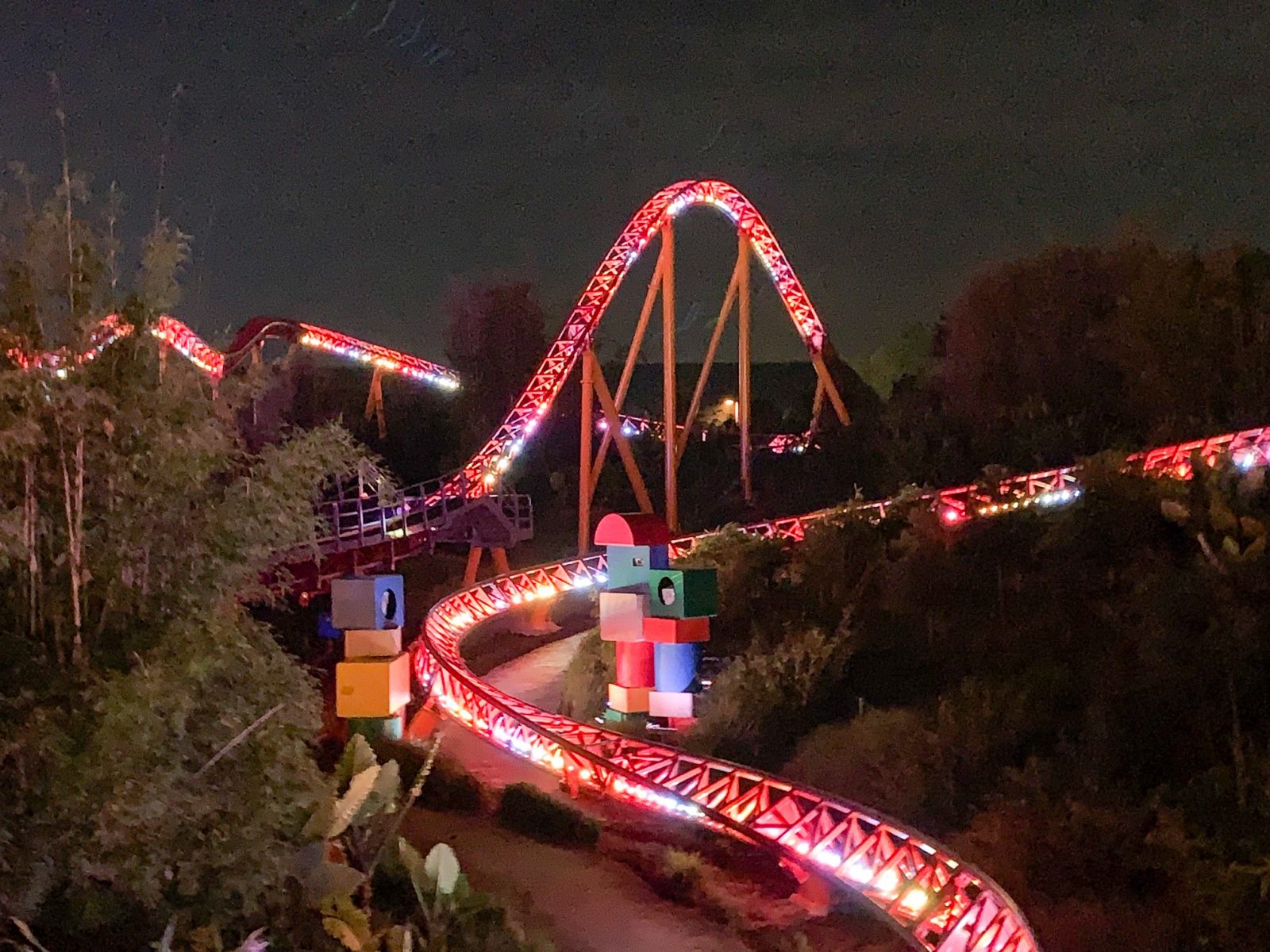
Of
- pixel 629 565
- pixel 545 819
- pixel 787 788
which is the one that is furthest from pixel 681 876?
pixel 629 565

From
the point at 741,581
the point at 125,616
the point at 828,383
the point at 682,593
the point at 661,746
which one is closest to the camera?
the point at 125,616

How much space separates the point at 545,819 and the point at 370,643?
295cm

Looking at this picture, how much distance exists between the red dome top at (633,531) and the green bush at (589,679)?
169 cm

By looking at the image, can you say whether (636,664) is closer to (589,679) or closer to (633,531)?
(633,531)

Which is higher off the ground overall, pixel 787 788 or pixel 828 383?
pixel 828 383

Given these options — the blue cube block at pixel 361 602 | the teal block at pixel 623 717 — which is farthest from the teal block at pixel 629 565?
the blue cube block at pixel 361 602

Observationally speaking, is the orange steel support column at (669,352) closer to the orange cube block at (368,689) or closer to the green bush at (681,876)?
the orange cube block at (368,689)

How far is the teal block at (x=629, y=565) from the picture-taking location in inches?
503

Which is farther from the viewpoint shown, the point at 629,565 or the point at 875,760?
the point at 629,565

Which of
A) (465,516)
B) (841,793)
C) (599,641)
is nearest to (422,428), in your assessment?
(465,516)

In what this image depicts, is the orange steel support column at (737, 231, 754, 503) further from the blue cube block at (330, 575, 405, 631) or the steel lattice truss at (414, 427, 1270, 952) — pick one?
the blue cube block at (330, 575, 405, 631)

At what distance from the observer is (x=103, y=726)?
4.42 m

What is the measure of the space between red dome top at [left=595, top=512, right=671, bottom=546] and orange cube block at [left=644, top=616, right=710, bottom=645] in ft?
3.01

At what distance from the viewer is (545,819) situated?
31.5 feet
